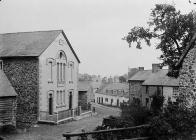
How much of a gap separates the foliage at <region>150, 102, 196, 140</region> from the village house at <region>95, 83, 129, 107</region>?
61007 millimetres

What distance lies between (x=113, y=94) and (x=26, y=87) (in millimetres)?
50835

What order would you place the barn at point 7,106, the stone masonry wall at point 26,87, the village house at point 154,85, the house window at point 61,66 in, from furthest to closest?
the village house at point 154,85 → the house window at point 61,66 → the stone masonry wall at point 26,87 → the barn at point 7,106

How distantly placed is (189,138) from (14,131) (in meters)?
17.5

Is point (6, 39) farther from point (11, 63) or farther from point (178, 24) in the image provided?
point (178, 24)

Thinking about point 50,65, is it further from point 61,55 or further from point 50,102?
point 50,102

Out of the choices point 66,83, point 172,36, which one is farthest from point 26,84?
point 172,36

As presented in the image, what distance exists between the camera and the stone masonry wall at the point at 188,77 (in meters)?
17.5

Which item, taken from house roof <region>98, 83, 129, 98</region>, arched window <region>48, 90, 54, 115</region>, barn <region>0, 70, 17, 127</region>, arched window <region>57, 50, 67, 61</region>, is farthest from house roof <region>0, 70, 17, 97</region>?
house roof <region>98, 83, 129, 98</region>

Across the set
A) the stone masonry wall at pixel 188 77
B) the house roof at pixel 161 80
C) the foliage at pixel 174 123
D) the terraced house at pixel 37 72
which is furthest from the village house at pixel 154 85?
the foliage at pixel 174 123

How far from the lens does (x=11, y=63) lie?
35.2 metres

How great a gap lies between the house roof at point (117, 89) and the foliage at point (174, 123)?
6171cm

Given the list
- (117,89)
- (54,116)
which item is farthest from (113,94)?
(54,116)

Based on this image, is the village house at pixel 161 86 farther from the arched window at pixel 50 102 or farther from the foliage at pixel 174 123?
the foliage at pixel 174 123

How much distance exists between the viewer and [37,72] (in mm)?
34312
